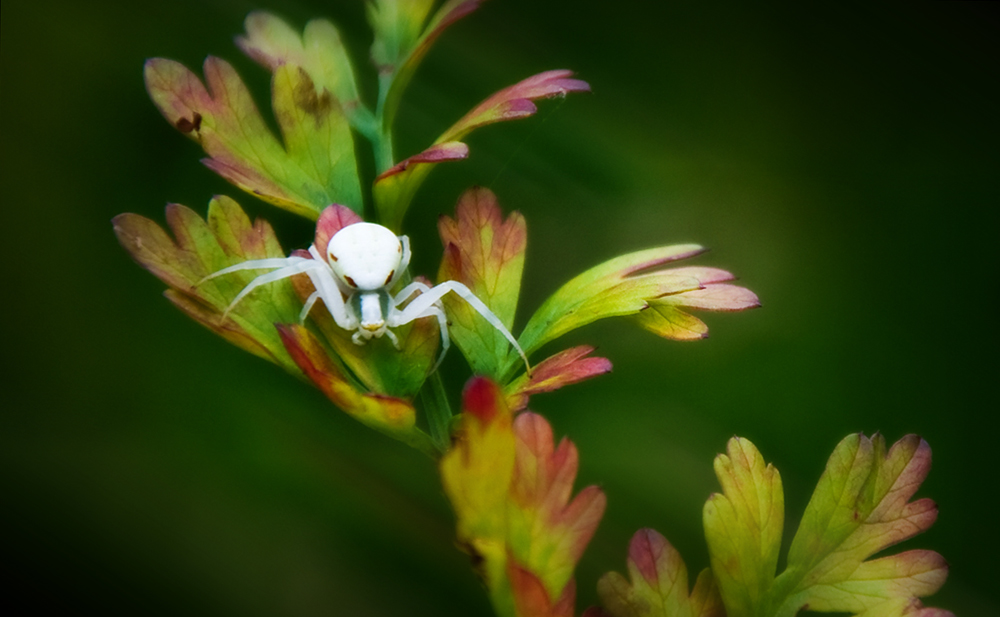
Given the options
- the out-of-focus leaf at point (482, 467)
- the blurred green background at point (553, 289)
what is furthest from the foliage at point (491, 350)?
the blurred green background at point (553, 289)

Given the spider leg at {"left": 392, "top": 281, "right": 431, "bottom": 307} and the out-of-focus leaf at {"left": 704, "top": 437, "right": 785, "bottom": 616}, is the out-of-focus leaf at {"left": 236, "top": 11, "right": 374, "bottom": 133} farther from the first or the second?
the out-of-focus leaf at {"left": 704, "top": 437, "right": 785, "bottom": 616}

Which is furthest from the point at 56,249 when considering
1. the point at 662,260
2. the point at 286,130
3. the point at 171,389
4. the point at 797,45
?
the point at 797,45

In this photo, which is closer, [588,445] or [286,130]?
[286,130]

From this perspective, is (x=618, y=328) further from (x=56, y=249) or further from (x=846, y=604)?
(x=56, y=249)

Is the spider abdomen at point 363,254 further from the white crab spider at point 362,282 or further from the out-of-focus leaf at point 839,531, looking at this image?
the out-of-focus leaf at point 839,531

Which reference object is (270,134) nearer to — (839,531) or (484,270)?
(484,270)
